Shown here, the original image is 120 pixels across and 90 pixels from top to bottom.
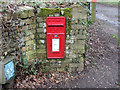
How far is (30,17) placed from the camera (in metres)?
4.18

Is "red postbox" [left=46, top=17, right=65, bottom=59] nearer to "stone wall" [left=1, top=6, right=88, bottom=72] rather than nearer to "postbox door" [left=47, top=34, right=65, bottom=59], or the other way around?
"postbox door" [left=47, top=34, right=65, bottom=59]

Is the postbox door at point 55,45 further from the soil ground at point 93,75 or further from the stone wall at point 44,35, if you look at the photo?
the soil ground at point 93,75

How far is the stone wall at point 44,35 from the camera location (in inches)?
159

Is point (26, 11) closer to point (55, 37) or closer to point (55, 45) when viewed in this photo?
point (55, 37)

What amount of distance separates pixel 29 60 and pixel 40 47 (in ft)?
1.54

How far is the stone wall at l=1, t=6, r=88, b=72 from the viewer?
404cm

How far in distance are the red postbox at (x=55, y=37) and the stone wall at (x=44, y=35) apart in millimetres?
129

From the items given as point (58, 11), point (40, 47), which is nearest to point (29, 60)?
point (40, 47)

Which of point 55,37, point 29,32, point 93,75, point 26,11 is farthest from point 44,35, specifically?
point 93,75

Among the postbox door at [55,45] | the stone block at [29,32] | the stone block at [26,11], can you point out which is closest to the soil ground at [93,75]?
the postbox door at [55,45]

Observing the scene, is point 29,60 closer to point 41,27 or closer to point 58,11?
point 41,27

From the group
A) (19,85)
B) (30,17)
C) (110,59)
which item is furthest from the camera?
(110,59)

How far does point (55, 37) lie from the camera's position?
4359mm

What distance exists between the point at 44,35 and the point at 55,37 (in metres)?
0.31
